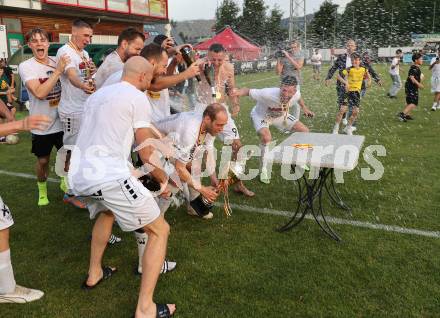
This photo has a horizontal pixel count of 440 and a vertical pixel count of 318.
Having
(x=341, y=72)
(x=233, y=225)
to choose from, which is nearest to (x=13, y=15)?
(x=341, y=72)

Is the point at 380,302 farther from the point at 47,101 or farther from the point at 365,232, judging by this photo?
the point at 47,101

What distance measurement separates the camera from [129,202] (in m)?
2.79

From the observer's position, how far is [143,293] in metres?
2.88

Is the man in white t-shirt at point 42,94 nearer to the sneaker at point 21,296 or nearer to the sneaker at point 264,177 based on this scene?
the sneaker at point 21,296

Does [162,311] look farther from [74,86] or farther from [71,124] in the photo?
[74,86]

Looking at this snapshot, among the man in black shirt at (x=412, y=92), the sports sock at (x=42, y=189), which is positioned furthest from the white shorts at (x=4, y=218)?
the man in black shirt at (x=412, y=92)

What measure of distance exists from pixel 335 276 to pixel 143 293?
168cm

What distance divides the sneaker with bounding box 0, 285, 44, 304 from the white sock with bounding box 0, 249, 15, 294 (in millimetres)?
41

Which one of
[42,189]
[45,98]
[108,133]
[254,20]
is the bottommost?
[42,189]

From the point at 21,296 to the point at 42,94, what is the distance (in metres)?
2.30

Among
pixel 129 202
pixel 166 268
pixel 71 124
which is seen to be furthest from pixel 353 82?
pixel 129 202

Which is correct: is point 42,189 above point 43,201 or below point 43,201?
above

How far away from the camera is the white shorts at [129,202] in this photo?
2.79m

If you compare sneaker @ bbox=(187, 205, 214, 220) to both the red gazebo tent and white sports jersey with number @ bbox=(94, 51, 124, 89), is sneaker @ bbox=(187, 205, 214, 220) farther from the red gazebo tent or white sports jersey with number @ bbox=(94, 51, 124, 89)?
the red gazebo tent
